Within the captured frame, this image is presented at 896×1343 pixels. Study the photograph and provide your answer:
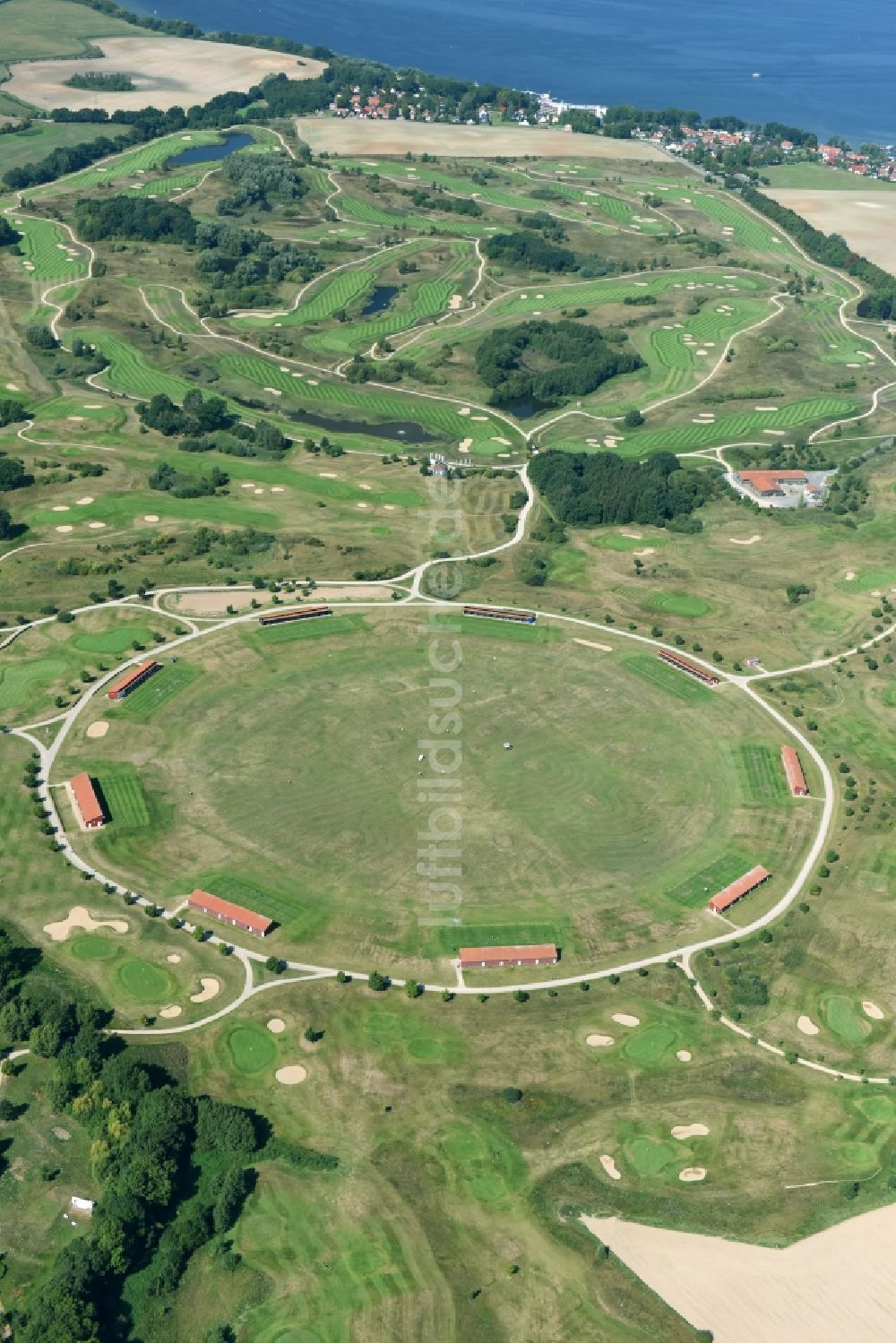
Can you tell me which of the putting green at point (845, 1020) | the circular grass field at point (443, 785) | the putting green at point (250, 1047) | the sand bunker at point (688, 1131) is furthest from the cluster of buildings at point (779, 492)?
the putting green at point (250, 1047)

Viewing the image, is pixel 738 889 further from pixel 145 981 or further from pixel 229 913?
pixel 145 981

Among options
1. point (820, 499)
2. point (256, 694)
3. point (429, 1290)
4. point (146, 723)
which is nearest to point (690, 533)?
point (820, 499)

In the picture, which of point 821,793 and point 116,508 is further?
point 116,508

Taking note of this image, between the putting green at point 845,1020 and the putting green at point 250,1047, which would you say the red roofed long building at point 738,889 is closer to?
the putting green at point 845,1020

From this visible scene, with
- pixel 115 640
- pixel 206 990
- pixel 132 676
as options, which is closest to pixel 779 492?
pixel 115 640

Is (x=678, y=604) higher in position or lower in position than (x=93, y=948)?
higher

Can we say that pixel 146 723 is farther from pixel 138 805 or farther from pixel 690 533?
pixel 690 533
